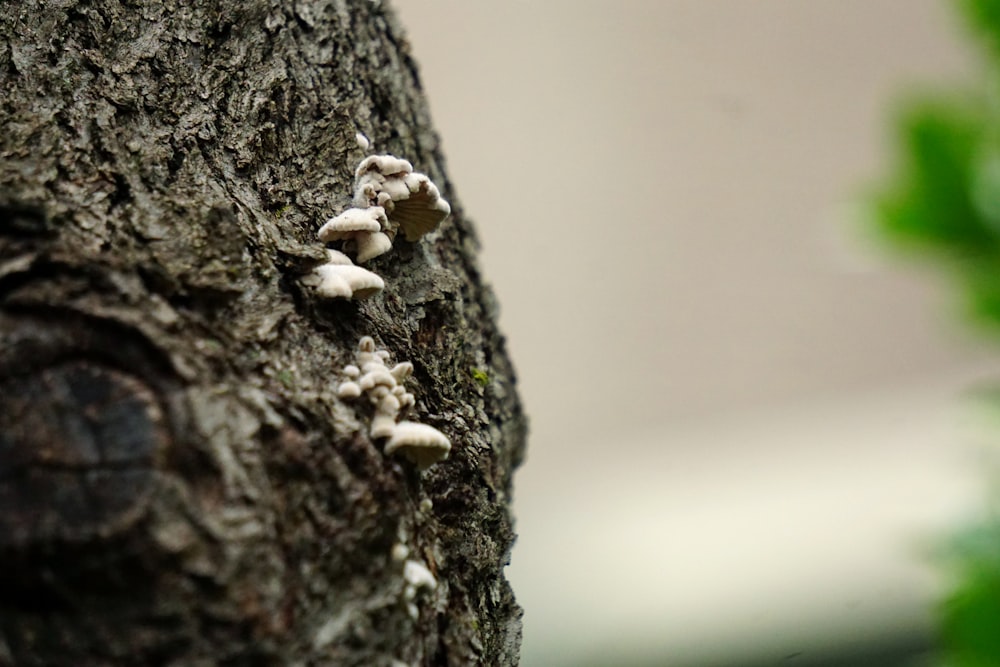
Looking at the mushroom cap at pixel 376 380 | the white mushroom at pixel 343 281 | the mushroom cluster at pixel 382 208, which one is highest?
the mushroom cluster at pixel 382 208

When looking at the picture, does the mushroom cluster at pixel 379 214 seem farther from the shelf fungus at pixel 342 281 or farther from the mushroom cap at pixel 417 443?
the mushroom cap at pixel 417 443

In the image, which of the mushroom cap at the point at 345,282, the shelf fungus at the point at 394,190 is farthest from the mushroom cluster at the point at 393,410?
the shelf fungus at the point at 394,190

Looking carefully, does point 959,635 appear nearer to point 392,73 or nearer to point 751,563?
point 392,73

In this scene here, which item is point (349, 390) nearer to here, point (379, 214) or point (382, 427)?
point (382, 427)

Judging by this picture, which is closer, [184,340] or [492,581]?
[184,340]

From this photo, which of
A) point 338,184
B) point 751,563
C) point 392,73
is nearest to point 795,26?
point 751,563

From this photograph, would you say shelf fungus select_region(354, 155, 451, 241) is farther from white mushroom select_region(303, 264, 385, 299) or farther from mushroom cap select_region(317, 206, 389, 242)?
white mushroom select_region(303, 264, 385, 299)

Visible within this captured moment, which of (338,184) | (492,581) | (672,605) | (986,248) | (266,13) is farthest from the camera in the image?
(672,605)
